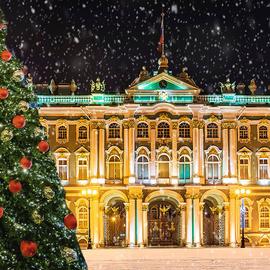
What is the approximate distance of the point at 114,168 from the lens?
54125mm

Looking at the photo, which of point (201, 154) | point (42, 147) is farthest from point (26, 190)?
point (201, 154)

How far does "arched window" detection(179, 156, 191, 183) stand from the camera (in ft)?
176

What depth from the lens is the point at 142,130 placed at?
54312mm

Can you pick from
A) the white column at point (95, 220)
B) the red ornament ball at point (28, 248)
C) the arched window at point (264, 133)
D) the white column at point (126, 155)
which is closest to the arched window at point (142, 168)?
the white column at point (126, 155)

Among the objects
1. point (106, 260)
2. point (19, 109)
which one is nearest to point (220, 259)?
point (106, 260)

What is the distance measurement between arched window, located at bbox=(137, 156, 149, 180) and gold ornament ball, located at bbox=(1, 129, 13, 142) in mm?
43450

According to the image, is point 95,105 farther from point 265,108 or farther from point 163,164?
point 265,108

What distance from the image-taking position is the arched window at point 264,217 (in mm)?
53625

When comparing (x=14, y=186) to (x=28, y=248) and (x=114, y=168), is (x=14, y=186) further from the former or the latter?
(x=114, y=168)

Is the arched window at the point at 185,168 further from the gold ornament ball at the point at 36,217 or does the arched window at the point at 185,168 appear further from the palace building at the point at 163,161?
the gold ornament ball at the point at 36,217

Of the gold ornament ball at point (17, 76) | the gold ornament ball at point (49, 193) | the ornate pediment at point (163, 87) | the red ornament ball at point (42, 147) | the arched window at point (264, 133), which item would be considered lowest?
the gold ornament ball at point (49, 193)

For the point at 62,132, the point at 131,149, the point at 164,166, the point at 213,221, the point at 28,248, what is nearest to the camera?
the point at 28,248

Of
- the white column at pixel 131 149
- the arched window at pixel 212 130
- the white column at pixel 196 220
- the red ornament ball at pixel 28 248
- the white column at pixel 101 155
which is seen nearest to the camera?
the red ornament ball at pixel 28 248

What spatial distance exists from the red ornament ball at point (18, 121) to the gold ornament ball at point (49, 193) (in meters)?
0.89
